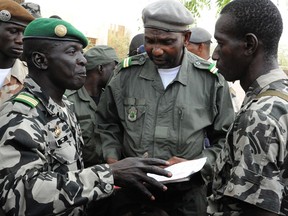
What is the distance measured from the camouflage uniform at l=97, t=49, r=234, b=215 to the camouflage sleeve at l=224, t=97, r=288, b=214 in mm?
785

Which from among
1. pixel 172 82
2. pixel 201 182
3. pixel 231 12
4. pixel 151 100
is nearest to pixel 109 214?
pixel 201 182

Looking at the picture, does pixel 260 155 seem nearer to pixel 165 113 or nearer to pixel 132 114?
pixel 165 113

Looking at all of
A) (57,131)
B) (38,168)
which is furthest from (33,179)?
(57,131)

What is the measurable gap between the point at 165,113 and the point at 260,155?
42.2 inches

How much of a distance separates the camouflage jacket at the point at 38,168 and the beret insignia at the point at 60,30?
0.32 meters

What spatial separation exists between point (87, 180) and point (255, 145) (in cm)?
80

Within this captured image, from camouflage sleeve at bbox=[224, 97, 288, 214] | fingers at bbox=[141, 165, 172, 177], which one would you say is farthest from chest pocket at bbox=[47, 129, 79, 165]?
camouflage sleeve at bbox=[224, 97, 288, 214]

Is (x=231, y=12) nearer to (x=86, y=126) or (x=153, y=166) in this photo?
(x=153, y=166)

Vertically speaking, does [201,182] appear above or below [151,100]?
below

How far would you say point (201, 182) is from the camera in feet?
8.23

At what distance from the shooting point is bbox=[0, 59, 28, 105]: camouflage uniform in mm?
3387

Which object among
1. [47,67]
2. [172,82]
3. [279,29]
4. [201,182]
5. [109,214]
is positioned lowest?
[109,214]

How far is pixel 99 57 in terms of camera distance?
3.88 m

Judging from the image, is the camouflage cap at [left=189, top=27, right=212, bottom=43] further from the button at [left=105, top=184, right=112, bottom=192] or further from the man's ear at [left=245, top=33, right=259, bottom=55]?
the button at [left=105, top=184, right=112, bottom=192]
